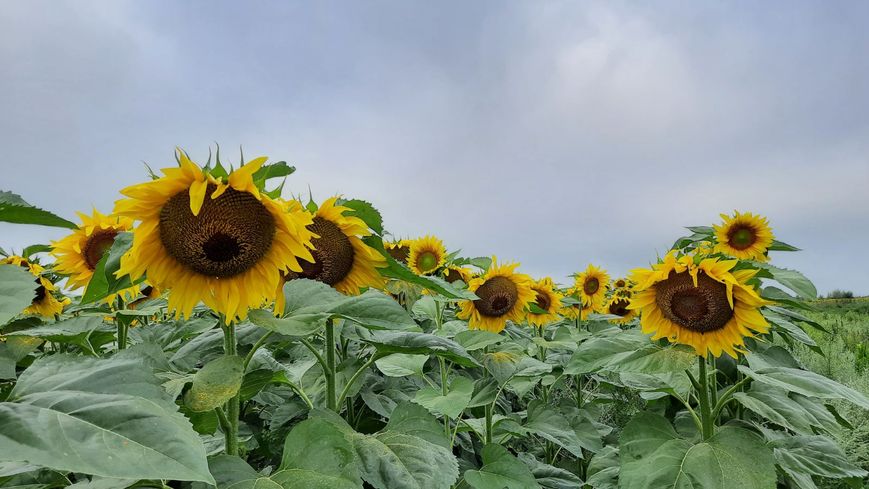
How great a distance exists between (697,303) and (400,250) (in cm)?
301

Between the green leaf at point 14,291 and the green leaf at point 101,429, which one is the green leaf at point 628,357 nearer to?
the green leaf at point 101,429

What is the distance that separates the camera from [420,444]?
5.35ft

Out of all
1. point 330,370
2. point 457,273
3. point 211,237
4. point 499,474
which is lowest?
point 499,474

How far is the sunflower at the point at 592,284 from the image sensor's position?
6348mm

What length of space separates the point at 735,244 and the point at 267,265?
16.4ft

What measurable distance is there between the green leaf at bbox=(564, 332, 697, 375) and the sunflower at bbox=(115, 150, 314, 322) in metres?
1.17

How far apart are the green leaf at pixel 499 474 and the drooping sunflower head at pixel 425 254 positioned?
111 inches

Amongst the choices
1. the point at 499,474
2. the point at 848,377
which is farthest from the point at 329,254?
the point at 848,377

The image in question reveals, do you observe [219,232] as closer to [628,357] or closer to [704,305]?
[628,357]

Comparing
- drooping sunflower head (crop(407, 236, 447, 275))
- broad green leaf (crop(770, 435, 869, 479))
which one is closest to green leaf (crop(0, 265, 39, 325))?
broad green leaf (crop(770, 435, 869, 479))

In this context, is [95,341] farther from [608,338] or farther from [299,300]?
[608,338]

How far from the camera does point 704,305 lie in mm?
2391

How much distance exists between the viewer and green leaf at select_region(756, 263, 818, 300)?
3244 mm

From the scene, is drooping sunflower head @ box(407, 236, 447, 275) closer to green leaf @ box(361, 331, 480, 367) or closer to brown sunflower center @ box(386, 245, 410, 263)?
brown sunflower center @ box(386, 245, 410, 263)
